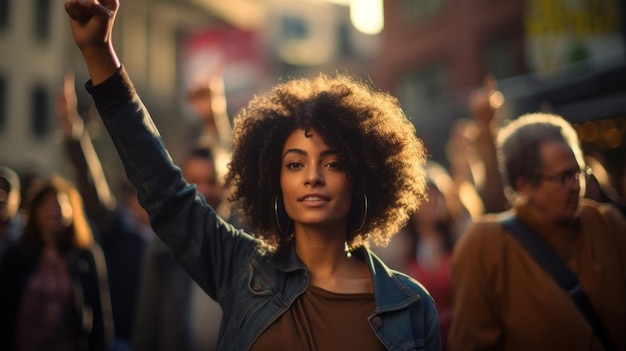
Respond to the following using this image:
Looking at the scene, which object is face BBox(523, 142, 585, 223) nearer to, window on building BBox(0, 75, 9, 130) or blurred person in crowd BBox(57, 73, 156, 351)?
blurred person in crowd BBox(57, 73, 156, 351)

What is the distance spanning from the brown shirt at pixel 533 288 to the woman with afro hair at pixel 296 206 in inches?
30.9

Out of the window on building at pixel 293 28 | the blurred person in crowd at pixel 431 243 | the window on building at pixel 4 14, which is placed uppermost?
the window on building at pixel 293 28

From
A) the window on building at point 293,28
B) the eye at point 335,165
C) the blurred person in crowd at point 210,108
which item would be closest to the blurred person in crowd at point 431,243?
the blurred person in crowd at point 210,108

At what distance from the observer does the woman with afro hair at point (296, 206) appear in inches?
87.7

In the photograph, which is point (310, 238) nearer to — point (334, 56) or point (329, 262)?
point (329, 262)

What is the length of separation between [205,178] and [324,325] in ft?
7.33

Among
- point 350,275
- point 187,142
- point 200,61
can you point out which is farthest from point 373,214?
point 187,142

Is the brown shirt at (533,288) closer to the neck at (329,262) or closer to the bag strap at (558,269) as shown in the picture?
the bag strap at (558,269)

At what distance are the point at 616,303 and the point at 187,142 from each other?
36.2m

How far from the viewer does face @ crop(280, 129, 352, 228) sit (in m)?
2.41

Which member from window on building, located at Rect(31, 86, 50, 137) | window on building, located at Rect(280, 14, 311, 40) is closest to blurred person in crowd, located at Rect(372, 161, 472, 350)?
window on building, located at Rect(31, 86, 50, 137)

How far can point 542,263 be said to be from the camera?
10.7 ft

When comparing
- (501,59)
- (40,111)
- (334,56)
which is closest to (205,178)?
(501,59)

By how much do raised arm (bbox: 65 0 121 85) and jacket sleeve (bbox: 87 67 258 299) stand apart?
1.6 inches
